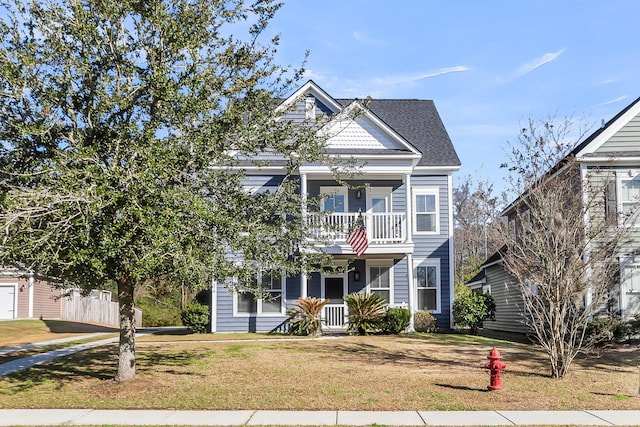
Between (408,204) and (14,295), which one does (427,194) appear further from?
(14,295)

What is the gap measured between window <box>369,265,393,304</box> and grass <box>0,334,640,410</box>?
6239 mm

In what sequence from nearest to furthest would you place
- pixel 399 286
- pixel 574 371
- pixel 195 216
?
pixel 195 216
pixel 574 371
pixel 399 286

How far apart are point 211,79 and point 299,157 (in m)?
2.35

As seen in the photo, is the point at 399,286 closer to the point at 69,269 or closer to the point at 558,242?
the point at 558,242

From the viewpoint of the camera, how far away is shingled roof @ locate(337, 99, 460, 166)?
79.6 feet

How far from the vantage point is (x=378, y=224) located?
22.4 m

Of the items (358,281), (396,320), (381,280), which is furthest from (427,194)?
(396,320)

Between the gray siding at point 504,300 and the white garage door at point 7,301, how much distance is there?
23.4 metres

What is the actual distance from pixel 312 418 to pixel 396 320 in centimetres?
1203

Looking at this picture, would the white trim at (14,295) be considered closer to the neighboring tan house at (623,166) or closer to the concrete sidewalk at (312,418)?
the concrete sidewalk at (312,418)

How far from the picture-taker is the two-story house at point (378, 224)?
877 inches

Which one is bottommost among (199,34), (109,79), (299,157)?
(299,157)

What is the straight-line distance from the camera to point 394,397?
34.9 ft

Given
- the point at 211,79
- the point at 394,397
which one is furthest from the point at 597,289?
the point at 211,79
